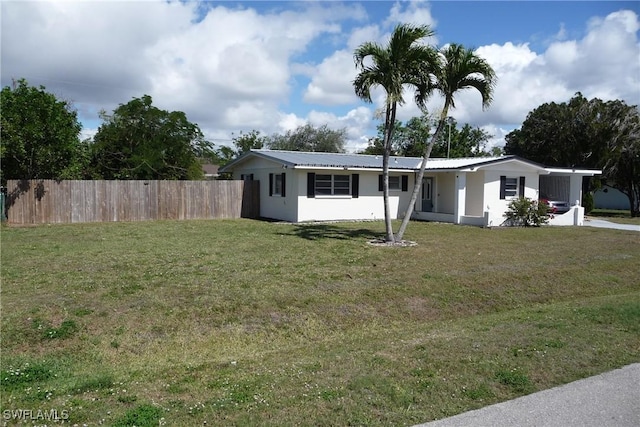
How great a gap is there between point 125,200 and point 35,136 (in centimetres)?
427

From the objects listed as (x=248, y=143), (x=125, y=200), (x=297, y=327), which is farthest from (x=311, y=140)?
(x=297, y=327)

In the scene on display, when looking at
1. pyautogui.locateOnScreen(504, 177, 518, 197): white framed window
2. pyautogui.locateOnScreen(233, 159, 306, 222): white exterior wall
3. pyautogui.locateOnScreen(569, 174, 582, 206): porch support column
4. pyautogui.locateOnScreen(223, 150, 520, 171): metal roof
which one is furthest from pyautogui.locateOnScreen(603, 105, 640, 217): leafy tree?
pyautogui.locateOnScreen(233, 159, 306, 222): white exterior wall

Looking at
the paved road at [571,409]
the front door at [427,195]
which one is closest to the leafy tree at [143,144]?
the front door at [427,195]

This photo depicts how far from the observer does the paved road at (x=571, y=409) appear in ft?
13.4

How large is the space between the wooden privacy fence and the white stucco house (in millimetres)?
1505

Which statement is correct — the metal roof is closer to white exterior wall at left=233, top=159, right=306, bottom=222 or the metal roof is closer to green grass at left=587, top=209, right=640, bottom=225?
white exterior wall at left=233, top=159, right=306, bottom=222

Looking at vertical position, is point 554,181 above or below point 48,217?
above

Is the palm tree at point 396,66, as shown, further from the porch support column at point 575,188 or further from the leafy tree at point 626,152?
the leafy tree at point 626,152

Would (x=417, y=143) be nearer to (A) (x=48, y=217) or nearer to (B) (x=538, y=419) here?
(A) (x=48, y=217)

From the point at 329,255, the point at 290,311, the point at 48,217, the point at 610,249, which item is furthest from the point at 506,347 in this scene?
the point at 48,217

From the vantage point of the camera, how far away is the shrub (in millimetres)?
21109

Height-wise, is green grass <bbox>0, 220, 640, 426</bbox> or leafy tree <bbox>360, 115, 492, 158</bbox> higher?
leafy tree <bbox>360, 115, 492, 158</bbox>

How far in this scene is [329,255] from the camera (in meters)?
12.6

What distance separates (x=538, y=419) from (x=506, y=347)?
6.39ft
